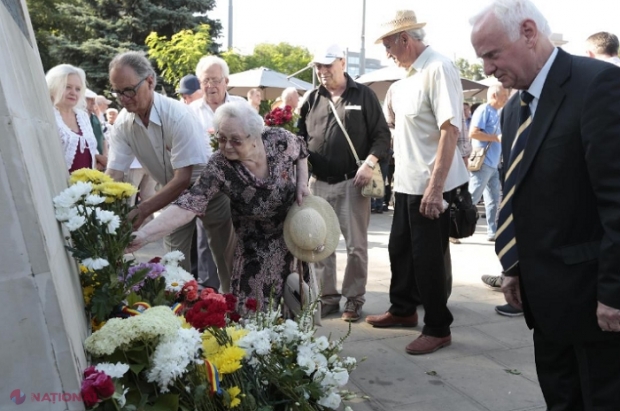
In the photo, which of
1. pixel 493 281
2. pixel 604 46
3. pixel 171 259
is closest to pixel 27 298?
pixel 171 259

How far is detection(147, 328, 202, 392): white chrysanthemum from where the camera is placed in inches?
77.1

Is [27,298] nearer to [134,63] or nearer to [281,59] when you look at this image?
[134,63]

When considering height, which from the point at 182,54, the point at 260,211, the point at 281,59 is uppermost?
the point at 260,211

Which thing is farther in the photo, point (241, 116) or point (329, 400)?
point (241, 116)

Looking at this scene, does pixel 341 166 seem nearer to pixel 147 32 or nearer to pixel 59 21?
pixel 147 32

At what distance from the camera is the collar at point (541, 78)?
2.47 m

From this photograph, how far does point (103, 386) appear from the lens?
66.7 inches

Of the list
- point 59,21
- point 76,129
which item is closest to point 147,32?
point 59,21

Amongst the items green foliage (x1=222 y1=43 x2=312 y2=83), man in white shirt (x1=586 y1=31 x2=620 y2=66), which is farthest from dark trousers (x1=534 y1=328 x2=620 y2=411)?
green foliage (x1=222 y1=43 x2=312 y2=83)

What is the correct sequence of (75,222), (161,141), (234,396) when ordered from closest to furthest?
(75,222), (234,396), (161,141)

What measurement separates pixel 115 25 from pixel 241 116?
2323 centimetres

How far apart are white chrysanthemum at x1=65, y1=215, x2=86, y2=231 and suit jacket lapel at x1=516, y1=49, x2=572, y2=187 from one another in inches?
64.6

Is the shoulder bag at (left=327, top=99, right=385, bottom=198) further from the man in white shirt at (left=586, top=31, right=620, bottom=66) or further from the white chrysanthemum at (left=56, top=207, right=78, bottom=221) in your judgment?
the white chrysanthemum at (left=56, top=207, right=78, bottom=221)

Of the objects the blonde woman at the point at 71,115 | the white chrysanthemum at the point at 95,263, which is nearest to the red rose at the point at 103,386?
the white chrysanthemum at the point at 95,263
